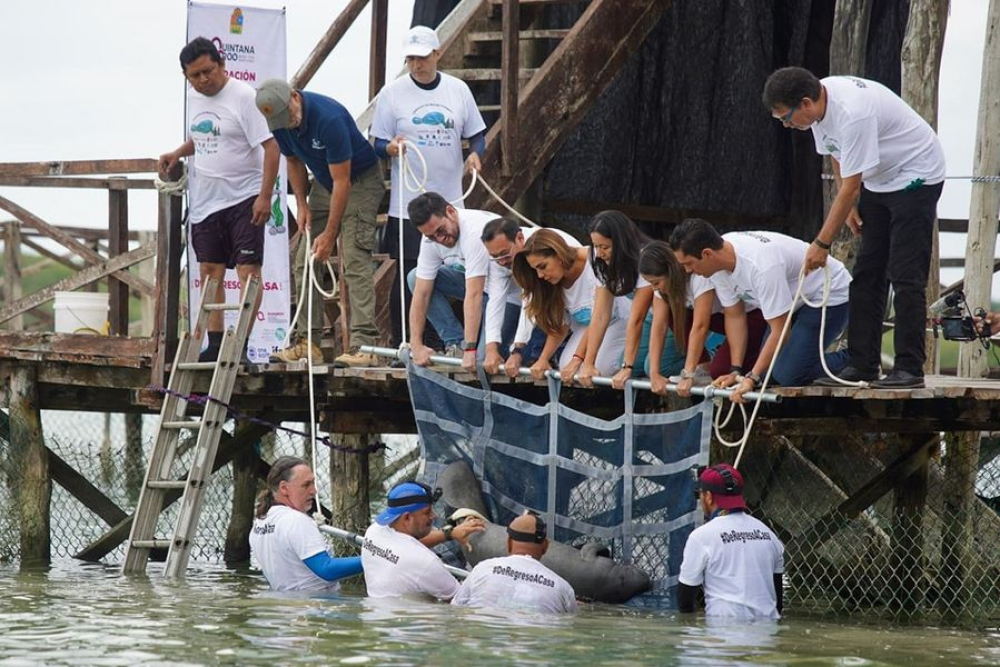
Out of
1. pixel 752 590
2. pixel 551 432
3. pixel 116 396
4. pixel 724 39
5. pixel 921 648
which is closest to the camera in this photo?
pixel 921 648

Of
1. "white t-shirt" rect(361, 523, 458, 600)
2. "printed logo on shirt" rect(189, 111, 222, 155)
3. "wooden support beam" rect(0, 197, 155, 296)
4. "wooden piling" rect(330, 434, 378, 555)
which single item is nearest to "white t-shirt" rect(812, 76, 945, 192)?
"white t-shirt" rect(361, 523, 458, 600)

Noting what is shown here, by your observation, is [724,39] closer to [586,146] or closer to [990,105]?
[586,146]

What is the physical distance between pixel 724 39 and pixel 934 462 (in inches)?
198

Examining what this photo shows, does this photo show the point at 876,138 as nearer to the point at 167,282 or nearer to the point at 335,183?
the point at 335,183

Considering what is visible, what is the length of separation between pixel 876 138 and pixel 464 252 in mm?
2650

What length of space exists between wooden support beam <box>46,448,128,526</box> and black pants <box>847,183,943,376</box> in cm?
728

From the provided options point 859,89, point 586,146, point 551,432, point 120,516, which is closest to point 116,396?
point 120,516

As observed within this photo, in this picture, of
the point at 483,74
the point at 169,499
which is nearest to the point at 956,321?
the point at 483,74

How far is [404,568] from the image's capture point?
374 inches

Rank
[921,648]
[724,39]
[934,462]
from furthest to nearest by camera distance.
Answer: [724,39], [934,462], [921,648]

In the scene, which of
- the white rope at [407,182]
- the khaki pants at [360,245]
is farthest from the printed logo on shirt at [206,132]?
the white rope at [407,182]

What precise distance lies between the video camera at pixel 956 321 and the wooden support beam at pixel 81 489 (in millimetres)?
7205

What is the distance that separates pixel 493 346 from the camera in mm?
10312

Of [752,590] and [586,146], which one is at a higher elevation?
[586,146]
